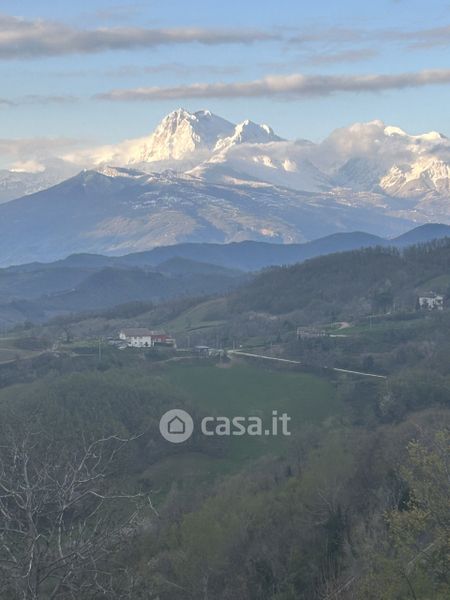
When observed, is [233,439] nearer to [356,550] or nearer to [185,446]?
[185,446]

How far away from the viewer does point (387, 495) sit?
2978 centimetres

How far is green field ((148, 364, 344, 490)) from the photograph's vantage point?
55.1 meters

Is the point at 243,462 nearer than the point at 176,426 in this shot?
Yes

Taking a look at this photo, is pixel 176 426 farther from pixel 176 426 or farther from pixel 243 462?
pixel 243 462

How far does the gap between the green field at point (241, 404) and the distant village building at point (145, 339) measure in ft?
53.6

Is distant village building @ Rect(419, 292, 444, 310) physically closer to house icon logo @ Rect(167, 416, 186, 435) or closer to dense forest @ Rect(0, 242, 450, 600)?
dense forest @ Rect(0, 242, 450, 600)

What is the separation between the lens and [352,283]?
133125 millimetres

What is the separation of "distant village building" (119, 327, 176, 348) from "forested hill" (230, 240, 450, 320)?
58.0ft

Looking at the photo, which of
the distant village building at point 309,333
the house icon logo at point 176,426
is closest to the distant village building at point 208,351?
the distant village building at point 309,333

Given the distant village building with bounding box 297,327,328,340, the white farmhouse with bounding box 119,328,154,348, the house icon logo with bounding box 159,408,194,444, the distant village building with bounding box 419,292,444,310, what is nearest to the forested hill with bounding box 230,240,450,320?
the distant village building with bounding box 419,292,444,310

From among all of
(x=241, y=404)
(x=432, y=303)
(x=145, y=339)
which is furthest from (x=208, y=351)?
(x=432, y=303)

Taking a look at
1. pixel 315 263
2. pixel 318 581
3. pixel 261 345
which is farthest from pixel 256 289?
pixel 318 581

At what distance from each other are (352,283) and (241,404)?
6734cm

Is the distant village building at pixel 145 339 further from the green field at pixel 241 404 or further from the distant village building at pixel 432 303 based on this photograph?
the distant village building at pixel 432 303
